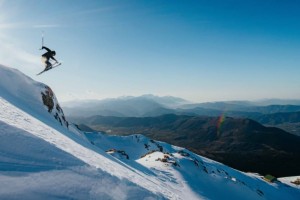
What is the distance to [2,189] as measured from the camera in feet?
28.0

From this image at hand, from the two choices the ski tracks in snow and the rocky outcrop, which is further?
the rocky outcrop

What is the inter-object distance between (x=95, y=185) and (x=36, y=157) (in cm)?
262

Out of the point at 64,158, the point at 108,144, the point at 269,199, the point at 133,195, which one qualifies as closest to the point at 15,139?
the point at 64,158

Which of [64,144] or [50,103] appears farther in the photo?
[50,103]

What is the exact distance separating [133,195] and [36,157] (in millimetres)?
4613

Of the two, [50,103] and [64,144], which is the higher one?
[50,103]

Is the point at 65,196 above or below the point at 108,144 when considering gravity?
above

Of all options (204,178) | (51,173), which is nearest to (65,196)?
(51,173)

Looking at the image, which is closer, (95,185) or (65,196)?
(65,196)

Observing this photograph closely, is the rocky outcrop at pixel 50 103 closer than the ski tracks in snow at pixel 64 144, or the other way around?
the ski tracks in snow at pixel 64 144

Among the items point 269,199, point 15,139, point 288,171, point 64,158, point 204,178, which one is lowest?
point 288,171

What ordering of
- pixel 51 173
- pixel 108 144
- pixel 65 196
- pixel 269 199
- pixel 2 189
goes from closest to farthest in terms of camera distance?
1. pixel 2 189
2. pixel 65 196
3. pixel 51 173
4. pixel 269 199
5. pixel 108 144

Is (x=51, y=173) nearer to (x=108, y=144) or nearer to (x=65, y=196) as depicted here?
(x=65, y=196)

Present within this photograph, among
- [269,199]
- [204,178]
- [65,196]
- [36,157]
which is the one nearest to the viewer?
[65,196]
